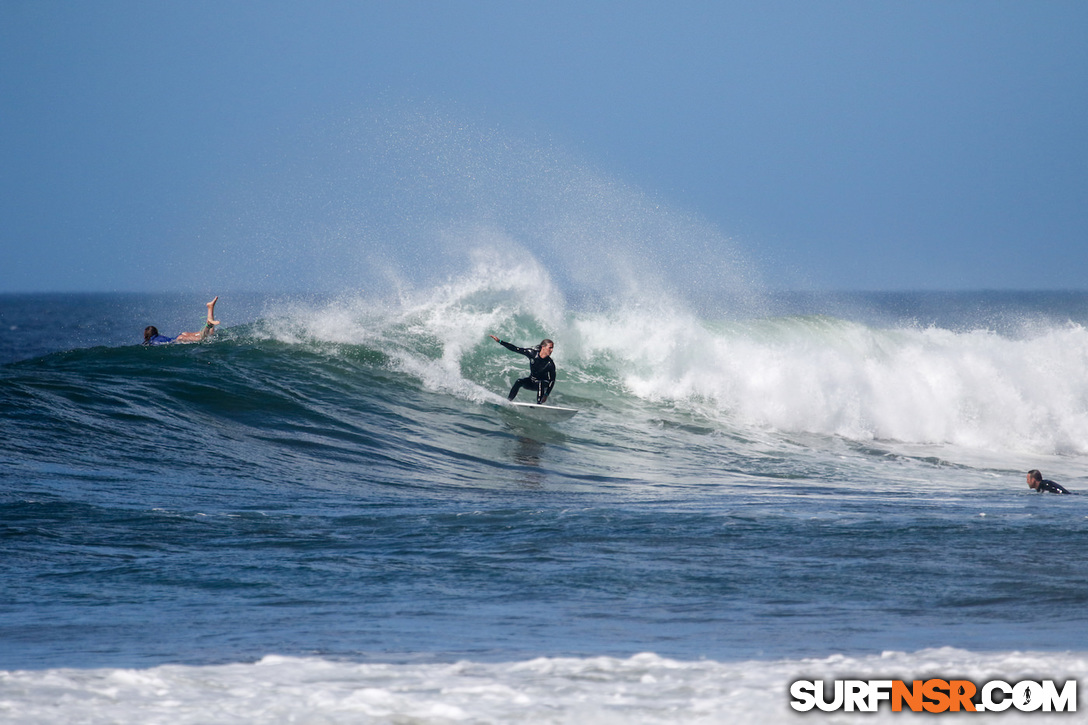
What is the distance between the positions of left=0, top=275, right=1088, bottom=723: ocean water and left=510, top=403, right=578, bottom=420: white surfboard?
0.97ft

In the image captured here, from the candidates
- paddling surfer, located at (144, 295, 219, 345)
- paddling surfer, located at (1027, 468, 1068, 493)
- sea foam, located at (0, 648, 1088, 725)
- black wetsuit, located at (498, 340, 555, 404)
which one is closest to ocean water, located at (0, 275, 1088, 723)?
sea foam, located at (0, 648, 1088, 725)

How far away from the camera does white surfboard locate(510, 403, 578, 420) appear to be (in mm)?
15555

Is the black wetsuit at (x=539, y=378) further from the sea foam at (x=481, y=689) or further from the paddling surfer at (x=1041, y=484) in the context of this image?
the sea foam at (x=481, y=689)

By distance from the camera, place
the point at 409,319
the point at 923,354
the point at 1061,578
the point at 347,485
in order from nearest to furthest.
Result: the point at 1061,578, the point at 347,485, the point at 409,319, the point at 923,354

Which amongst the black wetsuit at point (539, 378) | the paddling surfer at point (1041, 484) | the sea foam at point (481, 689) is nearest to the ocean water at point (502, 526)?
the sea foam at point (481, 689)

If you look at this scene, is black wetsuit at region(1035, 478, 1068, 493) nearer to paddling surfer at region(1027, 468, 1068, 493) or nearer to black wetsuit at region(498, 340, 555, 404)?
paddling surfer at region(1027, 468, 1068, 493)

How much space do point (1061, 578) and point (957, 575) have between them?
659 mm

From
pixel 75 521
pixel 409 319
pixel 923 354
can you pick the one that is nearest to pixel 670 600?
pixel 75 521

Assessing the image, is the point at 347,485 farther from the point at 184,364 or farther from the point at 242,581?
the point at 184,364

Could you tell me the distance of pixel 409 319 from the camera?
19578 mm

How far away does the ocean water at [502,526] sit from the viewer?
4.51 metres

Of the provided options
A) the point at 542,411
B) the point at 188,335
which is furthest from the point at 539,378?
the point at 188,335

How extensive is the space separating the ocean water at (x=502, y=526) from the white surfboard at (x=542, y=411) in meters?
0.30

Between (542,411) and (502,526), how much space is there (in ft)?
24.3
